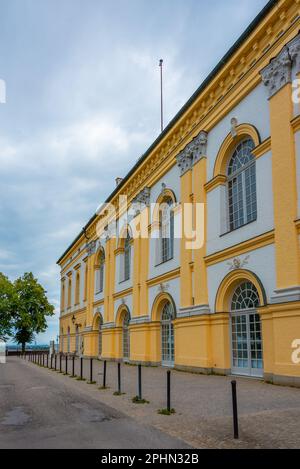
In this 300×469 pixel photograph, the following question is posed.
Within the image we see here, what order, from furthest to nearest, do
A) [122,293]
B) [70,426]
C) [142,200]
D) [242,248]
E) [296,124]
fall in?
[122,293] < [142,200] < [242,248] < [296,124] < [70,426]

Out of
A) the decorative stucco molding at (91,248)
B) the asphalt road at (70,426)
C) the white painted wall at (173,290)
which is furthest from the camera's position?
the decorative stucco molding at (91,248)

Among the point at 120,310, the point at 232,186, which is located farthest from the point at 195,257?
the point at 120,310

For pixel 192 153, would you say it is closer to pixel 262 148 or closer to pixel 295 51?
pixel 262 148

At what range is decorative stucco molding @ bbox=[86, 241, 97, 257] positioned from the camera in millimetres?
34756

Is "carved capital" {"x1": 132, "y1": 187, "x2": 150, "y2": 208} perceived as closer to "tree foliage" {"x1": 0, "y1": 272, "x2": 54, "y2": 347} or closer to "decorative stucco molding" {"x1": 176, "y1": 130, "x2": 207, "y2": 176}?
"decorative stucco molding" {"x1": 176, "y1": 130, "x2": 207, "y2": 176}

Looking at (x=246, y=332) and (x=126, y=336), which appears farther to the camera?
(x=126, y=336)

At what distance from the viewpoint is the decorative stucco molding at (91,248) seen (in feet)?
114

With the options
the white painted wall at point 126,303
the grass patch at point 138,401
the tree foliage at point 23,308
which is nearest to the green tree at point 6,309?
the tree foliage at point 23,308

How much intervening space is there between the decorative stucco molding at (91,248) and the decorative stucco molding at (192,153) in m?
16.5

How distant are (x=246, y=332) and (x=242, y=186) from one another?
4.97 metres

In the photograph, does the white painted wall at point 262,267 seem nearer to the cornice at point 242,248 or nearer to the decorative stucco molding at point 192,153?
the cornice at point 242,248

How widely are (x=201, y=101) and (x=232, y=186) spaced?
399 centimetres

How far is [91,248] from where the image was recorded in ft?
116

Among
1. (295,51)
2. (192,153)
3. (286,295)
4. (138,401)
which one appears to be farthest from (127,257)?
(138,401)
